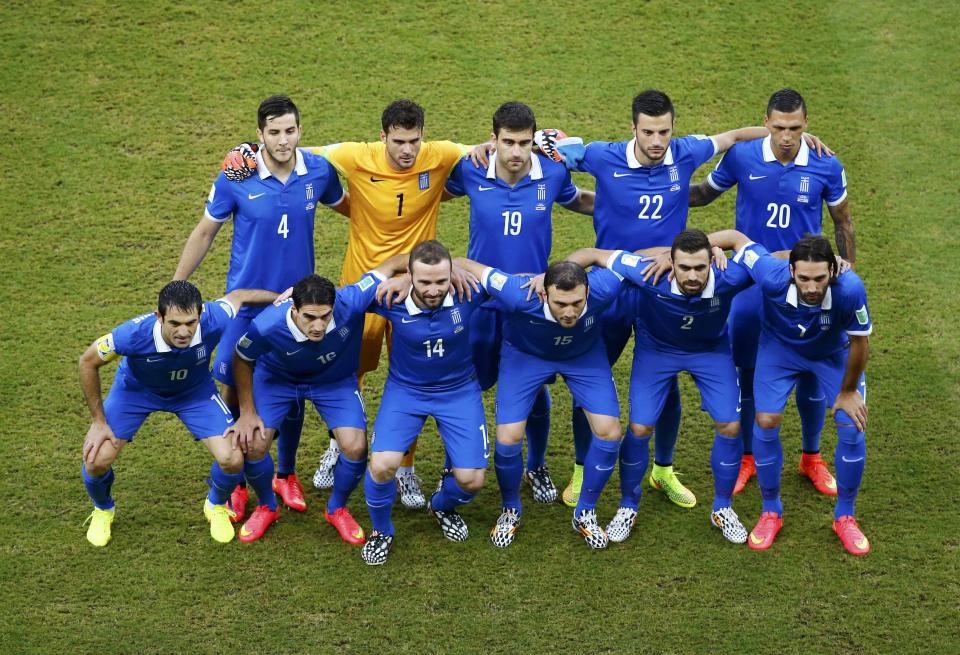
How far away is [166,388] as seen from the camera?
333 inches

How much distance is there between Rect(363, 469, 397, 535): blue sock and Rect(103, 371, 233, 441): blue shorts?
3.31 feet

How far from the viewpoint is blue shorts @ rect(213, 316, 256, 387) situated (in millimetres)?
→ 8727

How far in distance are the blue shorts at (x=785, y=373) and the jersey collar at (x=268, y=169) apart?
10.6 ft

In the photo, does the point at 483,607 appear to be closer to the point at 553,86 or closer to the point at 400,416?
the point at 400,416

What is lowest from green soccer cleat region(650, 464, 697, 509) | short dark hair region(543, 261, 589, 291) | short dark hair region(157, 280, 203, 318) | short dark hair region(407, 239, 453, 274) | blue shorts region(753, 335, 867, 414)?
green soccer cleat region(650, 464, 697, 509)

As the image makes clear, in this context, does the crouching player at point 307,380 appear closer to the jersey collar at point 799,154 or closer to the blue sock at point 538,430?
the blue sock at point 538,430

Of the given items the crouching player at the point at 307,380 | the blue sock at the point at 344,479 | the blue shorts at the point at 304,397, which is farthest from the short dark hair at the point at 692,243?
the blue sock at the point at 344,479

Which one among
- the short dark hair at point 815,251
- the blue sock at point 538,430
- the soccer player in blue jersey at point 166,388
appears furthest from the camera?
the blue sock at point 538,430

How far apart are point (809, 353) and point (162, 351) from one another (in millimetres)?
4074

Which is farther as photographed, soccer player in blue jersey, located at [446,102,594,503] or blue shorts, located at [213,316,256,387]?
blue shorts, located at [213,316,256,387]

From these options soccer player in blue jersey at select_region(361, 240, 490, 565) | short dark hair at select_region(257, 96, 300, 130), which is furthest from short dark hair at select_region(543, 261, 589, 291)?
short dark hair at select_region(257, 96, 300, 130)

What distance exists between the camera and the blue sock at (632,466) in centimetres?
863

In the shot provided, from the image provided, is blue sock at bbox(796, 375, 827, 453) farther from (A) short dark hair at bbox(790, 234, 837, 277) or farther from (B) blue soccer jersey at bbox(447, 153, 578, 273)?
(B) blue soccer jersey at bbox(447, 153, 578, 273)

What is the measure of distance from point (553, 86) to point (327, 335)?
5480 millimetres
